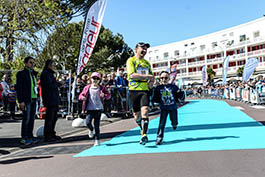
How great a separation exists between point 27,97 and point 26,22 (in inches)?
279

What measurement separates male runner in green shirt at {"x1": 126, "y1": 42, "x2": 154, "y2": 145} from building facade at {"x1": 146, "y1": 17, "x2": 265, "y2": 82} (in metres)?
51.0

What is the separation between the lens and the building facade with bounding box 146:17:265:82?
209 feet

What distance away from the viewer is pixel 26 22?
38.7ft

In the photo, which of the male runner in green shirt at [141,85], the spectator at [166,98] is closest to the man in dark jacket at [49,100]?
the male runner in green shirt at [141,85]

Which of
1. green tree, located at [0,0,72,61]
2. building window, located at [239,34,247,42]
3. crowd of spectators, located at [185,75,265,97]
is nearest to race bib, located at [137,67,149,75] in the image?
green tree, located at [0,0,72,61]

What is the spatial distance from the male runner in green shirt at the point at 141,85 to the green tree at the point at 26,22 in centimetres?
778

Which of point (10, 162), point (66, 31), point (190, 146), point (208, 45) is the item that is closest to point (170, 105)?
point (190, 146)

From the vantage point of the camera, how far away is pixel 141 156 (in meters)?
4.23

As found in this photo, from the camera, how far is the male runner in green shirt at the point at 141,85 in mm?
5039

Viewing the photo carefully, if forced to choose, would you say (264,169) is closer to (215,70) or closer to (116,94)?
(116,94)

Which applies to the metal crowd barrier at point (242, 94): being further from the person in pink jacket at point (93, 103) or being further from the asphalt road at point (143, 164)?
the person in pink jacket at point (93, 103)

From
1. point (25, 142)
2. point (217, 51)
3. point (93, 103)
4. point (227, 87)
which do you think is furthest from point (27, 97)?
point (217, 51)

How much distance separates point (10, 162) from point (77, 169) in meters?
1.43

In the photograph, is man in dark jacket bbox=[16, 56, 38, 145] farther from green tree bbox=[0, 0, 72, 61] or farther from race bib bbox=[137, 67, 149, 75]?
green tree bbox=[0, 0, 72, 61]
